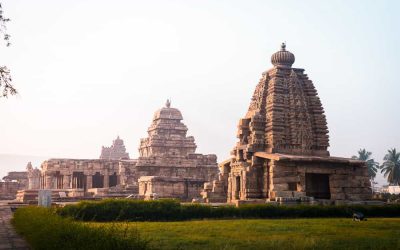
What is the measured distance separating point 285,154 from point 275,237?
16040 millimetres

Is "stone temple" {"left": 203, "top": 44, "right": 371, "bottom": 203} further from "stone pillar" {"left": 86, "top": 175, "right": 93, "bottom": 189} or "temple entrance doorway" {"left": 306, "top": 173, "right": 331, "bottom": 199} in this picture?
"stone pillar" {"left": 86, "top": 175, "right": 93, "bottom": 189}

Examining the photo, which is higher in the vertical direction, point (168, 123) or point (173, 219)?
point (168, 123)

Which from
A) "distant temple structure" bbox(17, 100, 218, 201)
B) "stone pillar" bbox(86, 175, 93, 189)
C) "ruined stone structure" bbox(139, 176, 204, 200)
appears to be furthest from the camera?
"stone pillar" bbox(86, 175, 93, 189)

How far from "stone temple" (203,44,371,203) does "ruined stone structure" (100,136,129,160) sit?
37790 mm

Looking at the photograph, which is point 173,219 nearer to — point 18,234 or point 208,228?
point 208,228

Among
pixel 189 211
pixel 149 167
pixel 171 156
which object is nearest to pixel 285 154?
pixel 189 211

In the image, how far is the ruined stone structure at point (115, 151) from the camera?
68.1m

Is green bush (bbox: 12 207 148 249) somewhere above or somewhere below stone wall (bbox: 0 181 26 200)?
above

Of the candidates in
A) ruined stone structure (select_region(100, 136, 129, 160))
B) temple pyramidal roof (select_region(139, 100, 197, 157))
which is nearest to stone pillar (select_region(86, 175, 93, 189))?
temple pyramidal roof (select_region(139, 100, 197, 157))

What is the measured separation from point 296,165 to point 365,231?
39.5 feet

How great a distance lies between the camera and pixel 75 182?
48125 mm

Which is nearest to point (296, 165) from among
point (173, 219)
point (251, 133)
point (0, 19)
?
point (251, 133)

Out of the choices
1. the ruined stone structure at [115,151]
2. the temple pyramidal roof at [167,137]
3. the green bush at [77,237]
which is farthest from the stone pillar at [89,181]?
the green bush at [77,237]

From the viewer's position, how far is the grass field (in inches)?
420
